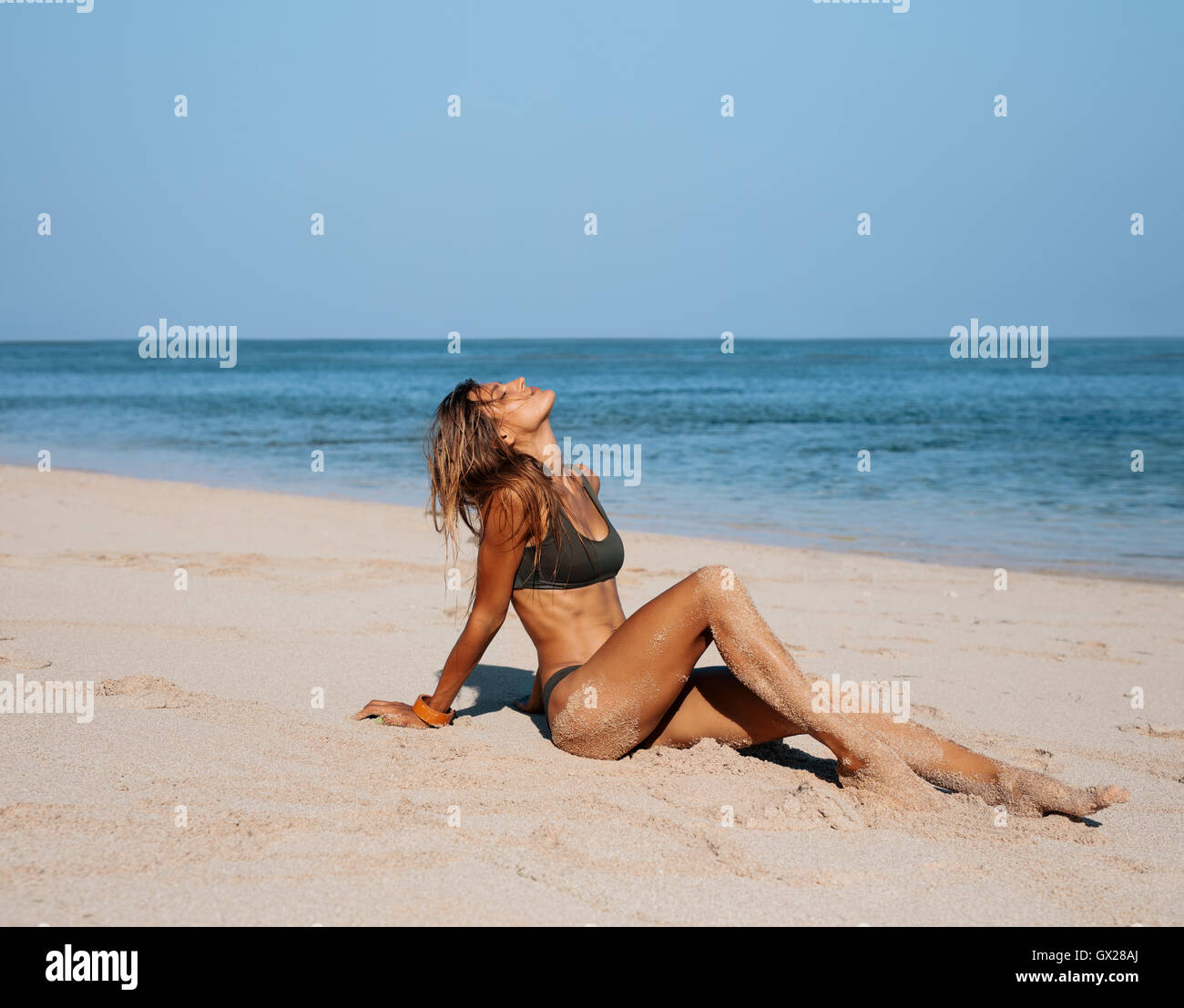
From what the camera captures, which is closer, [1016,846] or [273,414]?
[1016,846]

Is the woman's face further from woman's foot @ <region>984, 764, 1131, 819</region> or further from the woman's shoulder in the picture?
woman's foot @ <region>984, 764, 1131, 819</region>

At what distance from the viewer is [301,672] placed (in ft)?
14.9

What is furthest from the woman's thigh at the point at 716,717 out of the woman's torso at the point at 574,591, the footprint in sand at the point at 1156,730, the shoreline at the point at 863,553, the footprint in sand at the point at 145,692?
the shoreline at the point at 863,553

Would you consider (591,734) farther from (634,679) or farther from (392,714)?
(392,714)

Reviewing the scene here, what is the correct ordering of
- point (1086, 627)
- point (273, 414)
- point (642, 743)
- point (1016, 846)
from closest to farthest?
point (1016, 846), point (642, 743), point (1086, 627), point (273, 414)

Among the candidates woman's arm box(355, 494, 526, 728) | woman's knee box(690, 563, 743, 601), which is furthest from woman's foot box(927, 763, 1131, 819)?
woman's arm box(355, 494, 526, 728)

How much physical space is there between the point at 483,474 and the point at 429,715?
0.96 m

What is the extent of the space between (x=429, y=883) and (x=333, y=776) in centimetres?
84

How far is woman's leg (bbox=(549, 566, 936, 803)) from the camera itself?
3.04 m

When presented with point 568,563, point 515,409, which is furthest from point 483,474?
point 568,563

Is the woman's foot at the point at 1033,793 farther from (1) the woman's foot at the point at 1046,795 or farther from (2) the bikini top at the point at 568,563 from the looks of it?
(2) the bikini top at the point at 568,563

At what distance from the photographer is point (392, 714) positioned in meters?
3.79
